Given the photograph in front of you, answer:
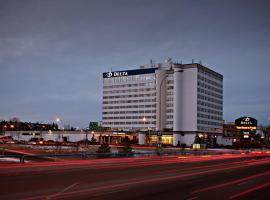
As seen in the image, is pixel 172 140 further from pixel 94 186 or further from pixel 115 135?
pixel 94 186

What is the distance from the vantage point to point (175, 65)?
165125 millimetres

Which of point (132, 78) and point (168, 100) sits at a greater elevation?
point (132, 78)

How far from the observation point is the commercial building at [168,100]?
16312 cm

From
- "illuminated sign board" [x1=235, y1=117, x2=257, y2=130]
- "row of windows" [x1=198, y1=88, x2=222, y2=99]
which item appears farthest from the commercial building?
"illuminated sign board" [x1=235, y1=117, x2=257, y2=130]

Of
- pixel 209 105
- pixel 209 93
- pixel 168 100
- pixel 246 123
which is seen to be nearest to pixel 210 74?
pixel 209 93

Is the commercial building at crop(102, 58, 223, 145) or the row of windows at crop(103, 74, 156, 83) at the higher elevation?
the row of windows at crop(103, 74, 156, 83)

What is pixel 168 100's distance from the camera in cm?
17112

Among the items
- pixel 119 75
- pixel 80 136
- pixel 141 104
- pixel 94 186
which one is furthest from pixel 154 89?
pixel 94 186

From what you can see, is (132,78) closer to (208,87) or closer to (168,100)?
(168,100)

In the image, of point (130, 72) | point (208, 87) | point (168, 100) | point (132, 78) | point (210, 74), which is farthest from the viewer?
point (130, 72)

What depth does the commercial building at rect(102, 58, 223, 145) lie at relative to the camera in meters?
163

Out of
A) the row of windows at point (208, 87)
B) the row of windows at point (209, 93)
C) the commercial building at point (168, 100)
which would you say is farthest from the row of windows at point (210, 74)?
the row of windows at point (209, 93)

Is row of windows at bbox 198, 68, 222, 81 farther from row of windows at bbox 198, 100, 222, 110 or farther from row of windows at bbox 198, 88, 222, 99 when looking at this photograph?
row of windows at bbox 198, 100, 222, 110

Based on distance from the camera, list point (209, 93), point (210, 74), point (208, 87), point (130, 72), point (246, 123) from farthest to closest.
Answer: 1. point (130, 72)
2. point (210, 74)
3. point (209, 93)
4. point (208, 87)
5. point (246, 123)
